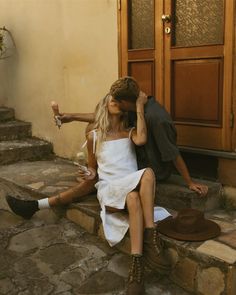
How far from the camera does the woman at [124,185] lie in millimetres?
2862

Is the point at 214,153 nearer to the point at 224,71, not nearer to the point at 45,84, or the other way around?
the point at 224,71

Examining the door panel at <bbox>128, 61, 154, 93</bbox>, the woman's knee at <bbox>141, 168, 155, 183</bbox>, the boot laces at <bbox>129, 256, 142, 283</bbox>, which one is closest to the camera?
the boot laces at <bbox>129, 256, 142, 283</bbox>

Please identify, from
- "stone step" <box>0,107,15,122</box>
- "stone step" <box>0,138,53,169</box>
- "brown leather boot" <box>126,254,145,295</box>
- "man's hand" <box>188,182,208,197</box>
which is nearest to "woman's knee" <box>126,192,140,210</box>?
"brown leather boot" <box>126,254,145,295</box>

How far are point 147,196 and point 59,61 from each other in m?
2.86

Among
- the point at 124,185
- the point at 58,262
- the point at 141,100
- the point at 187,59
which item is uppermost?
the point at 187,59

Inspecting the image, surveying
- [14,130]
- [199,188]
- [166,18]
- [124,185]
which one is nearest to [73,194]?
[124,185]

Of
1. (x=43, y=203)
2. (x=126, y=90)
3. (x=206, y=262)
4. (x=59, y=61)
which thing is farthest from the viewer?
(x=59, y=61)

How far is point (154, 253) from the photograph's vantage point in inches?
112

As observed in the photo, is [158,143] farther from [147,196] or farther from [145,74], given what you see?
[145,74]

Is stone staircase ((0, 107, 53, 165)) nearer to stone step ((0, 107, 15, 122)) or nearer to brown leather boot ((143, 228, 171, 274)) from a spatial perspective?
stone step ((0, 107, 15, 122))

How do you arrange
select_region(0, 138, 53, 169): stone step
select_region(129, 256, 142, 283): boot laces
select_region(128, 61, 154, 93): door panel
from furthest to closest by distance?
1. select_region(0, 138, 53, 169): stone step
2. select_region(128, 61, 154, 93): door panel
3. select_region(129, 256, 142, 283): boot laces

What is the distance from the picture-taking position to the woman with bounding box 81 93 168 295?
2.86 meters

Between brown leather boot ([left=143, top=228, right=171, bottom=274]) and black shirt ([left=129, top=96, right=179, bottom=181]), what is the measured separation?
2.34 feet

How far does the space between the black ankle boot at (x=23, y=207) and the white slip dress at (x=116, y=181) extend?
28.1 inches
